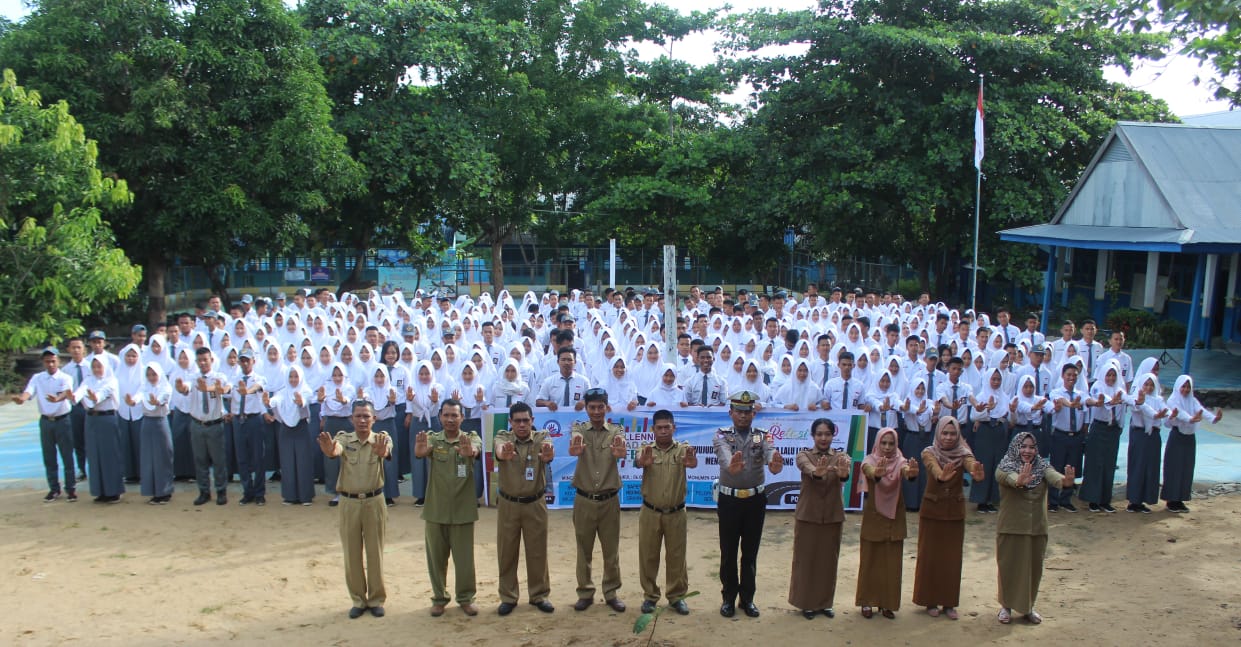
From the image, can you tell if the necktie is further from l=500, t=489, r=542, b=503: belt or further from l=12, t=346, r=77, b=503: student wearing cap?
l=12, t=346, r=77, b=503: student wearing cap

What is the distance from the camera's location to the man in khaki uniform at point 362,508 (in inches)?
265

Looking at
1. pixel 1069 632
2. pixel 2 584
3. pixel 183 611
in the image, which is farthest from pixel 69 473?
pixel 1069 632

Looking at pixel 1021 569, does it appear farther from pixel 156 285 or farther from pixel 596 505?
pixel 156 285

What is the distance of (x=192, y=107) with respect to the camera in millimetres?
17375

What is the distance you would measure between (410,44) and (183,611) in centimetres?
1772

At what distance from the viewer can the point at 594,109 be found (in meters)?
27.3

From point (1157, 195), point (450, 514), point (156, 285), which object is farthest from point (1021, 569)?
point (156, 285)

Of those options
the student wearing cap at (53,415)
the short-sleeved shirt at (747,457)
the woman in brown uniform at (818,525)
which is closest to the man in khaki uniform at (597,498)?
the short-sleeved shirt at (747,457)

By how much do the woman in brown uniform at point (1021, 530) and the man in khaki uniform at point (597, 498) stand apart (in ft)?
9.01

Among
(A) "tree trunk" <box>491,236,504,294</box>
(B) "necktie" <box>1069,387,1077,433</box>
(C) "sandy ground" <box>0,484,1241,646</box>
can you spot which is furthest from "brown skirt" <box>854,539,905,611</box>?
(A) "tree trunk" <box>491,236,504,294</box>

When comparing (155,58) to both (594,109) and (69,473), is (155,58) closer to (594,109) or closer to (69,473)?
(69,473)

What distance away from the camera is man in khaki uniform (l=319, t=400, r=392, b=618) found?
22.1ft

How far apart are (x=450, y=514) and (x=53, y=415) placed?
17.3 ft

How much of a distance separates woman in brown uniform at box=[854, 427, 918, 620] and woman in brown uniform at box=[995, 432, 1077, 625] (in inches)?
27.9
